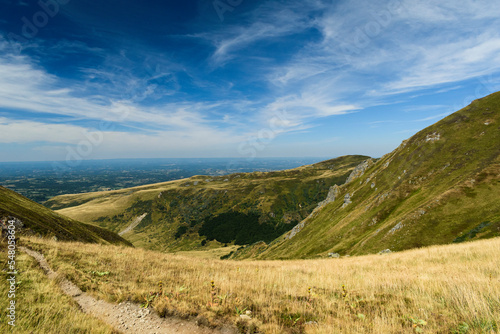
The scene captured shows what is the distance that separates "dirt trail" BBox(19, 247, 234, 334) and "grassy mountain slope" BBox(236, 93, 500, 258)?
5242cm

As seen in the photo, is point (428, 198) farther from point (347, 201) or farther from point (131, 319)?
point (131, 319)

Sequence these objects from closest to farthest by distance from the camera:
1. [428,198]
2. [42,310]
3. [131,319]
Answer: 1. [42,310]
2. [131,319]
3. [428,198]

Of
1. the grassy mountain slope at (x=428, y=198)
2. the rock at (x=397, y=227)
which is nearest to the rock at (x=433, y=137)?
the grassy mountain slope at (x=428, y=198)

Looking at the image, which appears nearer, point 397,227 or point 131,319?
point 131,319

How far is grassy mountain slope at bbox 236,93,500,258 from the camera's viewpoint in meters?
43.7

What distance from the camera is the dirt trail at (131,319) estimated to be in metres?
6.83

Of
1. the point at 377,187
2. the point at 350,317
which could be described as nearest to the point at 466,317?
the point at 350,317

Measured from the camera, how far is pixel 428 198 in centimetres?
5506

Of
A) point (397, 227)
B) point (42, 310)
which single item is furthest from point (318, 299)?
point (397, 227)

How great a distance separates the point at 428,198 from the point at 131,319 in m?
71.4

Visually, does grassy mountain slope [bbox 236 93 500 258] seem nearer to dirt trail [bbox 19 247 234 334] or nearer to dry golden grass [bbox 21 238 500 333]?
dry golden grass [bbox 21 238 500 333]

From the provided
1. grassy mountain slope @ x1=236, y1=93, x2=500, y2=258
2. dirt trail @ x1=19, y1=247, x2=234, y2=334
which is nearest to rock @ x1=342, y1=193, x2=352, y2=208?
grassy mountain slope @ x1=236, y1=93, x2=500, y2=258

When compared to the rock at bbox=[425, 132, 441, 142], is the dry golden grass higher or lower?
lower

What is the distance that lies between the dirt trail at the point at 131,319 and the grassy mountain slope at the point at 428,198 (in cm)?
5242
